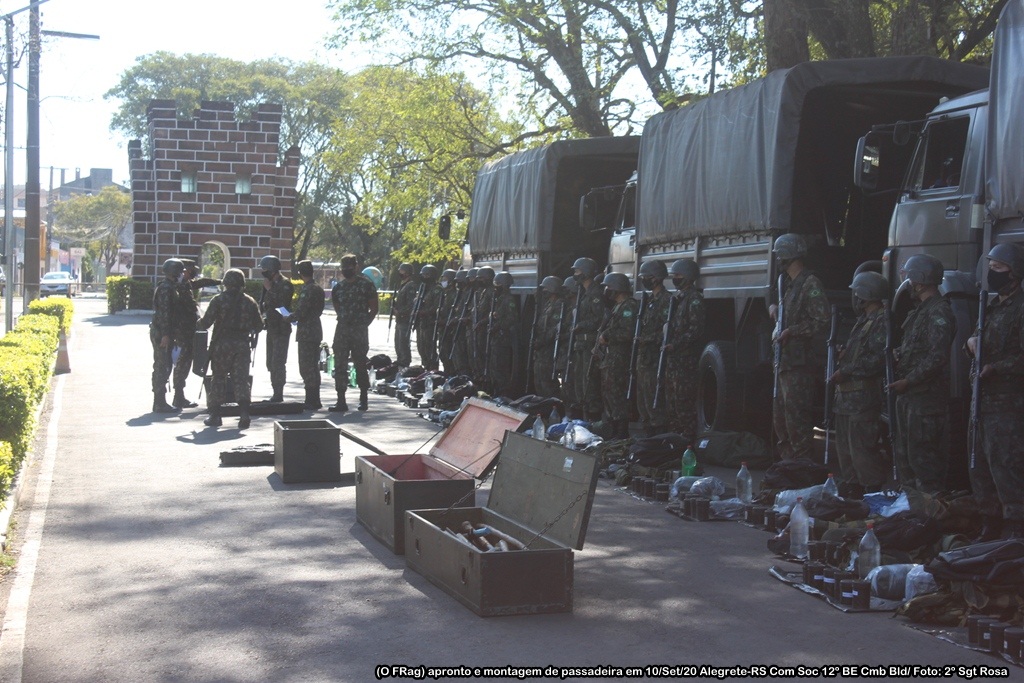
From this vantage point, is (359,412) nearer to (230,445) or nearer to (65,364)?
(230,445)

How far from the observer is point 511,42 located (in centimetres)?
2708

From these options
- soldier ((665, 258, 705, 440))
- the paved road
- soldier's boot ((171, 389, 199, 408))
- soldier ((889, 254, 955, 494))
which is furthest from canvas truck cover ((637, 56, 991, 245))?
soldier's boot ((171, 389, 199, 408))

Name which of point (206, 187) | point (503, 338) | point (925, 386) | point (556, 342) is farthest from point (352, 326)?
point (206, 187)

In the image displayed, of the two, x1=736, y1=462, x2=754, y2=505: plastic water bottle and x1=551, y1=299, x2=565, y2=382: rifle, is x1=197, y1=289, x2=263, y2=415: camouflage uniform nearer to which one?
x1=551, y1=299, x2=565, y2=382: rifle

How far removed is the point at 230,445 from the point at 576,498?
7.36m

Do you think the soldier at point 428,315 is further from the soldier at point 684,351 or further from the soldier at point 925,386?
the soldier at point 925,386

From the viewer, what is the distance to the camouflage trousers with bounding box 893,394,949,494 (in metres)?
9.30

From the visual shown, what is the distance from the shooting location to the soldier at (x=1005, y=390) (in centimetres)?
811

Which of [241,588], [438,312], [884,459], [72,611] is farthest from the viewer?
[438,312]

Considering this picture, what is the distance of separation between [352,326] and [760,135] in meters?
6.82

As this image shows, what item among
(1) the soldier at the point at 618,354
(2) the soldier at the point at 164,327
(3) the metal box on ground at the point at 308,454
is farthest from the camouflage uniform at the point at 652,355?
(2) the soldier at the point at 164,327

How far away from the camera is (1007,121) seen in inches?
352

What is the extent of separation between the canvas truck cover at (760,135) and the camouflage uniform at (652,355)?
89cm

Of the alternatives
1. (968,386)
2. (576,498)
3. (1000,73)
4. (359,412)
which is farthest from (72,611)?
(359,412)
